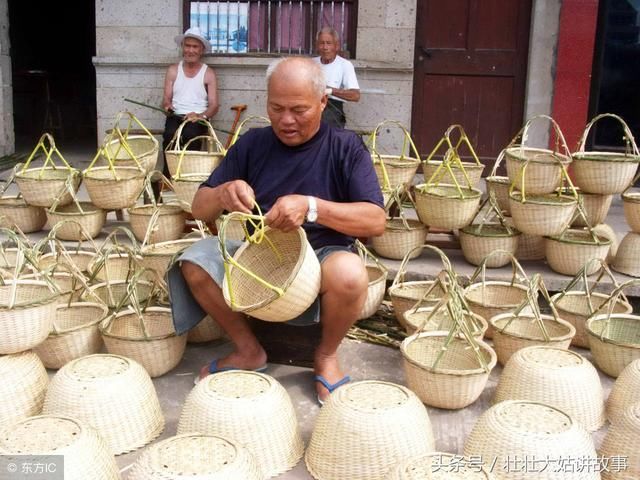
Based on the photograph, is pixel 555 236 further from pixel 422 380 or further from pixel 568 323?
pixel 422 380

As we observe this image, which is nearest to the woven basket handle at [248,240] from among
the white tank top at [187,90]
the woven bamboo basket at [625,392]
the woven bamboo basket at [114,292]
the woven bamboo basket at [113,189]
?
the woven bamboo basket at [114,292]

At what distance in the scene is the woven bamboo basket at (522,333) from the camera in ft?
9.62

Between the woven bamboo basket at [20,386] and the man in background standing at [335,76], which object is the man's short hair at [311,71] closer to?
the woven bamboo basket at [20,386]

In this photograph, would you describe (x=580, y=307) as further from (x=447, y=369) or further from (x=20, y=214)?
(x=20, y=214)

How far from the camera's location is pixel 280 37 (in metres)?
6.35

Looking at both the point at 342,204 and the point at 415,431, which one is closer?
the point at 415,431

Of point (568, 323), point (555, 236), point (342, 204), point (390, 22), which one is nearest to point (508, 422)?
point (342, 204)

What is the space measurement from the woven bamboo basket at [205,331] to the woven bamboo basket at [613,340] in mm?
1545

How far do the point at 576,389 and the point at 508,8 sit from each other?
431cm

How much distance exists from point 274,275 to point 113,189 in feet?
5.14

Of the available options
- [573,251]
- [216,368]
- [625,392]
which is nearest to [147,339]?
[216,368]

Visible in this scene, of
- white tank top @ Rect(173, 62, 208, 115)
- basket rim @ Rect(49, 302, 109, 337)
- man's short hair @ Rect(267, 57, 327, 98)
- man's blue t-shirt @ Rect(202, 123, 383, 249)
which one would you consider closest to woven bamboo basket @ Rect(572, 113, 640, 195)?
man's blue t-shirt @ Rect(202, 123, 383, 249)

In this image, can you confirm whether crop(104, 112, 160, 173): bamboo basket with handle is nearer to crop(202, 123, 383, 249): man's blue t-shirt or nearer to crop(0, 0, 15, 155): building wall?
crop(202, 123, 383, 249): man's blue t-shirt

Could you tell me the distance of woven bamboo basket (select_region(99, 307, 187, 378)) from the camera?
9.10ft
